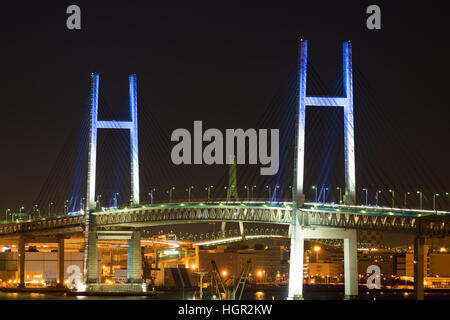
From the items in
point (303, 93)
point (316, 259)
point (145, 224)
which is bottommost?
point (316, 259)

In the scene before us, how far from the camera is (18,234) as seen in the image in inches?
3334

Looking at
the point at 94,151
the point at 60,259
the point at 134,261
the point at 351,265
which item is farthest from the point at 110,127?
the point at 60,259

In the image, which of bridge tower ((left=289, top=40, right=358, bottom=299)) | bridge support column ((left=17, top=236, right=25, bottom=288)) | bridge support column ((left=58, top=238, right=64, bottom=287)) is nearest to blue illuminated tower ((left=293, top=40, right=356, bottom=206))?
bridge tower ((left=289, top=40, right=358, bottom=299))

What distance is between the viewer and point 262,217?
2345 inches

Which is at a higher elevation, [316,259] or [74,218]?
[74,218]

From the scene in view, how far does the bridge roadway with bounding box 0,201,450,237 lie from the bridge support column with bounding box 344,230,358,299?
143cm

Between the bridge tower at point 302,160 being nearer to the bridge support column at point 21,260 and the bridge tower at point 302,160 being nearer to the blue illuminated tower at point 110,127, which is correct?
the blue illuminated tower at point 110,127

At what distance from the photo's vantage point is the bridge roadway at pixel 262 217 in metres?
51.7

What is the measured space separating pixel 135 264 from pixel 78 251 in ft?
107

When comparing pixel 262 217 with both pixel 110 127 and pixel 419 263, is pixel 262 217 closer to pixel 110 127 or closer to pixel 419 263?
pixel 419 263

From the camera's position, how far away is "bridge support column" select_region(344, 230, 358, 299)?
5400cm
